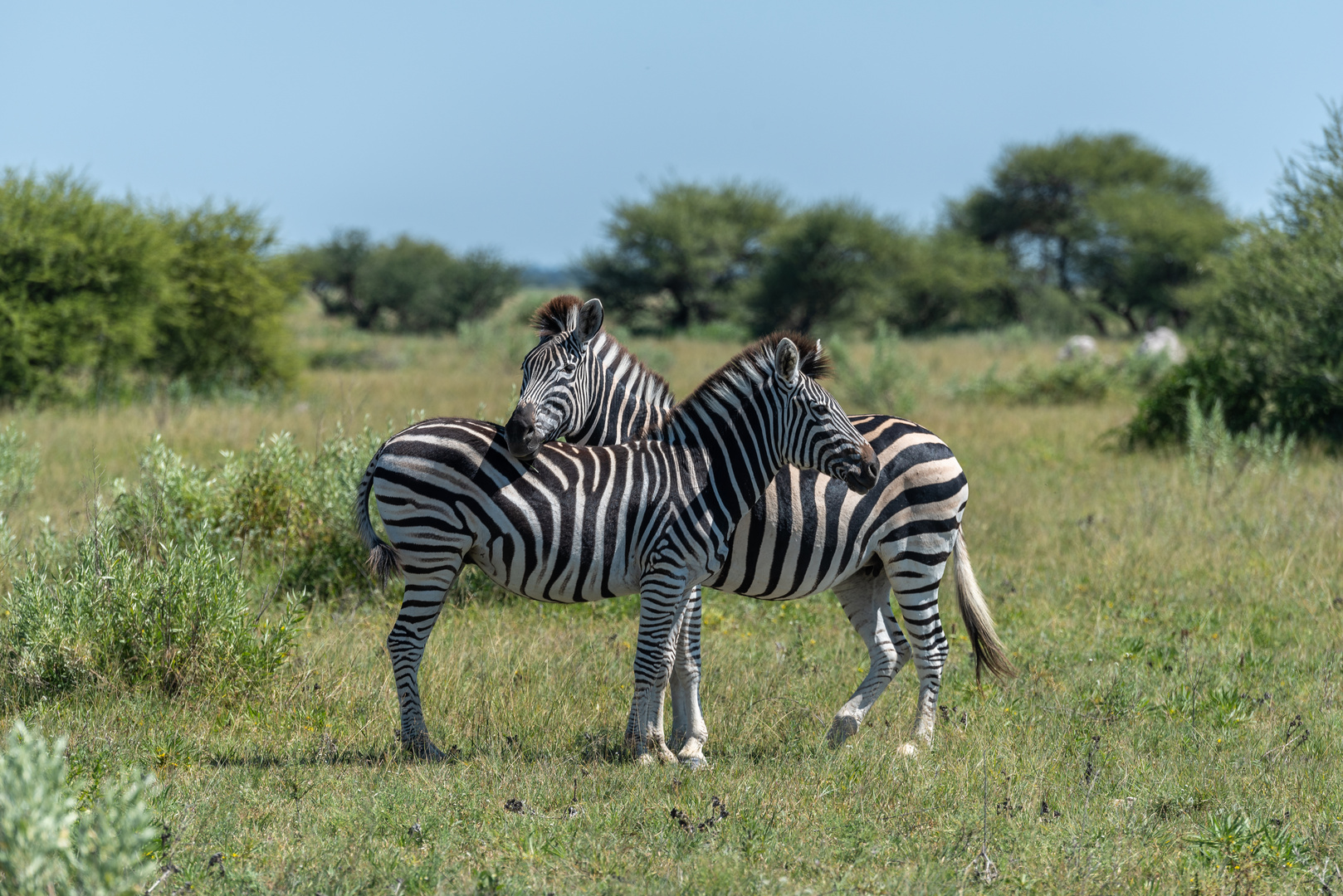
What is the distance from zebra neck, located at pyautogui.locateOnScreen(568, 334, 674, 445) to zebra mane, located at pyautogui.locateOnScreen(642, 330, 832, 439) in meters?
0.56

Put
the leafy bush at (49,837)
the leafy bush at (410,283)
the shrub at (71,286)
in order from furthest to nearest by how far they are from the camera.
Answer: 1. the leafy bush at (410,283)
2. the shrub at (71,286)
3. the leafy bush at (49,837)

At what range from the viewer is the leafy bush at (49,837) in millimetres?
2604

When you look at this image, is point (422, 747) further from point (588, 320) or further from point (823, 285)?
point (823, 285)

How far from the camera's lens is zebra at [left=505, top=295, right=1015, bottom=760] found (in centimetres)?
526

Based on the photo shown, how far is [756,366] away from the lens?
503 centimetres

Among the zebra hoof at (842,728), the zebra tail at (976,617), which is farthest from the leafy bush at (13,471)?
the zebra tail at (976,617)

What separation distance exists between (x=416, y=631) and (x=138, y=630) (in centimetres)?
195

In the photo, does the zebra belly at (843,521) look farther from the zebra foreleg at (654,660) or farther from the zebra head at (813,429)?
the zebra foreleg at (654,660)

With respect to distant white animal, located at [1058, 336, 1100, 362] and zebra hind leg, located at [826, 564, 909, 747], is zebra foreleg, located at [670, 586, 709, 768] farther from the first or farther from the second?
distant white animal, located at [1058, 336, 1100, 362]

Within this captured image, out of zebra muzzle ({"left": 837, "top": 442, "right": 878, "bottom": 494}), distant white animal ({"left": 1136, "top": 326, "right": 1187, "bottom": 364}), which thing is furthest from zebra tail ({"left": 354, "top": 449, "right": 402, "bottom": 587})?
distant white animal ({"left": 1136, "top": 326, "right": 1187, "bottom": 364})

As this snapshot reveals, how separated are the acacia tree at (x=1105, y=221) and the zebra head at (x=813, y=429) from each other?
127 feet

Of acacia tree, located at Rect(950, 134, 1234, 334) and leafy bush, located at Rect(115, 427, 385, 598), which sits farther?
acacia tree, located at Rect(950, 134, 1234, 334)

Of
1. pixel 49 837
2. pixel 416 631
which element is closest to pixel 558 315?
pixel 416 631

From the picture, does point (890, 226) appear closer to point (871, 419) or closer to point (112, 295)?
point (112, 295)
